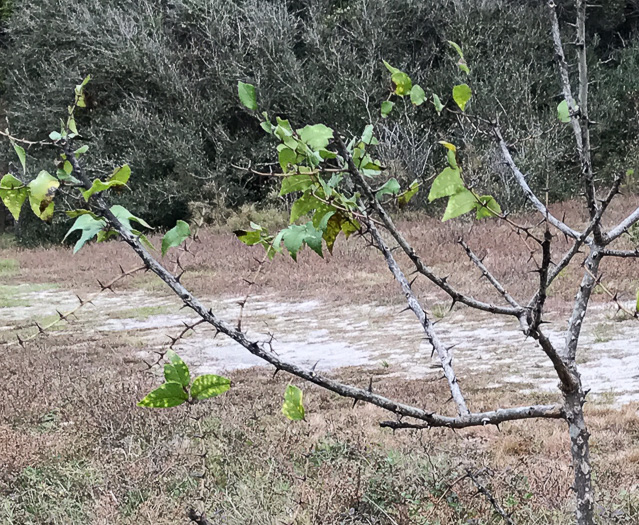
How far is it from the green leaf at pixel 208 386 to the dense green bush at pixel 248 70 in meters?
18.3

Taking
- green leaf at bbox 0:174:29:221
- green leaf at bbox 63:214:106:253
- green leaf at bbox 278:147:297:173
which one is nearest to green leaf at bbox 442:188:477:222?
green leaf at bbox 278:147:297:173

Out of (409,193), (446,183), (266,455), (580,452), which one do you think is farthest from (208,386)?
(266,455)

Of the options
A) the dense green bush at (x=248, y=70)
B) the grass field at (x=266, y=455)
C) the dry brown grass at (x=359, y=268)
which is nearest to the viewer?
the grass field at (x=266, y=455)

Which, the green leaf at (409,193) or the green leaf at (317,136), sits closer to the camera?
the green leaf at (317,136)

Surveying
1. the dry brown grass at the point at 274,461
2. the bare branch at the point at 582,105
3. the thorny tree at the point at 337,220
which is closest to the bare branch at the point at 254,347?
the thorny tree at the point at 337,220

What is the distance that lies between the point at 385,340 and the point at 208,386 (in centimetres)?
648

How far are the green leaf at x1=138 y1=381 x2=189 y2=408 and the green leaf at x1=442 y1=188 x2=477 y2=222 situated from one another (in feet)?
1.46

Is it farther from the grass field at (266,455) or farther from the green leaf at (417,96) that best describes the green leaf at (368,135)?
the grass field at (266,455)

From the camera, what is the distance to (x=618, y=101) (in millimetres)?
20016

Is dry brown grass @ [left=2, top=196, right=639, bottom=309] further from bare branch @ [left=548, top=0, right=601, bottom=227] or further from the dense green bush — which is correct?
bare branch @ [left=548, top=0, right=601, bottom=227]

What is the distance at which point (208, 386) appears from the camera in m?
0.94

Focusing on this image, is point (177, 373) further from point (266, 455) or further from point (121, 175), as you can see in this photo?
point (266, 455)

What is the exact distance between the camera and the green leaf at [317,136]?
978mm

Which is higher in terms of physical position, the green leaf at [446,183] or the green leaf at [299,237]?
the green leaf at [446,183]
